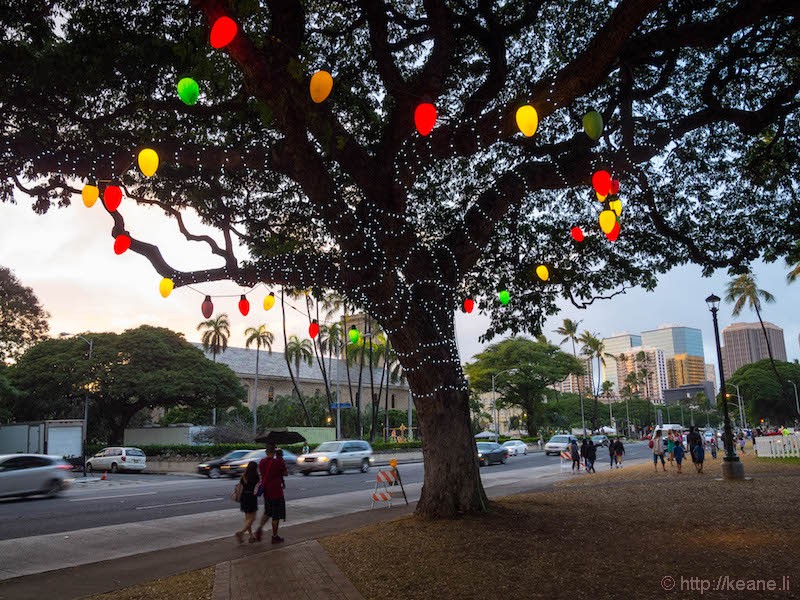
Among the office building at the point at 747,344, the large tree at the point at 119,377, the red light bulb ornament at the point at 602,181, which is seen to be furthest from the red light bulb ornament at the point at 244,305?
the office building at the point at 747,344

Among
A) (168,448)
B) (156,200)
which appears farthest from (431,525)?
(168,448)

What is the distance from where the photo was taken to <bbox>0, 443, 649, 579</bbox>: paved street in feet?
33.7

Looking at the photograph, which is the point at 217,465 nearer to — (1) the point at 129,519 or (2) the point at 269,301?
(1) the point at 129,519

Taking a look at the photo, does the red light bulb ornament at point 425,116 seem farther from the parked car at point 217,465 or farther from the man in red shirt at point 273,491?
the parked car at point 217,465

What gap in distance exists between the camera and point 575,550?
789 cm

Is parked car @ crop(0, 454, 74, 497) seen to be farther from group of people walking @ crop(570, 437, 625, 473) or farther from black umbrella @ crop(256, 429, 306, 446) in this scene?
black umbrella @ crop(256, 429, 306, 446)

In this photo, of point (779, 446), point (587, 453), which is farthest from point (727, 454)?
point (779, 446)

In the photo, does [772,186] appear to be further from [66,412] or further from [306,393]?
[306,393]

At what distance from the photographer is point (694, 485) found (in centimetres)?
1723

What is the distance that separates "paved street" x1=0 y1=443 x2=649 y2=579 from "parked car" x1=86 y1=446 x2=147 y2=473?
15.5m

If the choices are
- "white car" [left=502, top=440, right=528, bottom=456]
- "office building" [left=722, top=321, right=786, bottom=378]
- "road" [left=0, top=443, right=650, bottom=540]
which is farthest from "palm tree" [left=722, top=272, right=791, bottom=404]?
"office building" [left=722, top=321, right=786, bottom=378]

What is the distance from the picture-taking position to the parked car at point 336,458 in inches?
1151

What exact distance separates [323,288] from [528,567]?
6099 millimetres

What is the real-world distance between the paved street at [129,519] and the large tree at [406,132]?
4661mm
